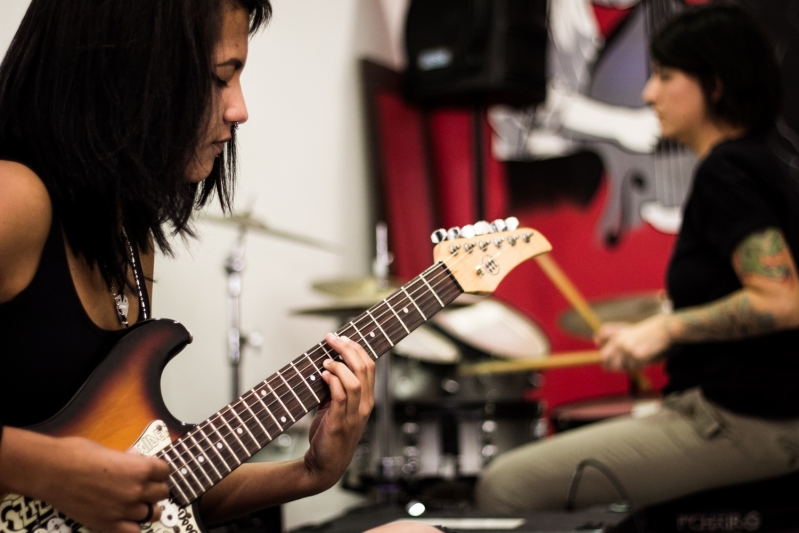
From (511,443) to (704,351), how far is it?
3.40 feet

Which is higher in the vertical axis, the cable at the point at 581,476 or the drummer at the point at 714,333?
the drummer at the point at 714,333

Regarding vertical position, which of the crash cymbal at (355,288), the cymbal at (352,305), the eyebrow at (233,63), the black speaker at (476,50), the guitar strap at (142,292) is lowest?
the cymbal at (352,305)

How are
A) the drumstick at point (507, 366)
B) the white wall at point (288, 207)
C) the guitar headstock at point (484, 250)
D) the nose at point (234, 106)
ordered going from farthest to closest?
the drumstick at point (507, 366), the white wall at point (288, 207), the guitar headstock at point (484, 250), the nose at point (234, 106)

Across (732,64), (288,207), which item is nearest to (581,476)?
(732,64)

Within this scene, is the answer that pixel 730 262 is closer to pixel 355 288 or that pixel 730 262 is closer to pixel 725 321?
pixel 725 321

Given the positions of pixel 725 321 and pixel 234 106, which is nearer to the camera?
pixel 234 106

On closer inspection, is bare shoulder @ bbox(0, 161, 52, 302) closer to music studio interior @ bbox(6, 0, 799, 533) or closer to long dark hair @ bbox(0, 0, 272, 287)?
long dark hair @ bbox(0, 0, 272, 287)

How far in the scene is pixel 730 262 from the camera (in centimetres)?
200

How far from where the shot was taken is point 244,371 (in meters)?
2.98

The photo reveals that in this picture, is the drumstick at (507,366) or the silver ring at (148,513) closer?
the silver ring at (148,513)

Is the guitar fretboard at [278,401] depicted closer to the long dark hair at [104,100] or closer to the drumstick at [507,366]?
the long dark hair at [104,100]

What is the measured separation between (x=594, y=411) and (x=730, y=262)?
796 mm

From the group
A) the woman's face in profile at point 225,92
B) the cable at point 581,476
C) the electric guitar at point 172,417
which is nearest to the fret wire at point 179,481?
the electric guitar at point 172,417

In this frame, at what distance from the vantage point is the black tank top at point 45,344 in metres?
1.14
